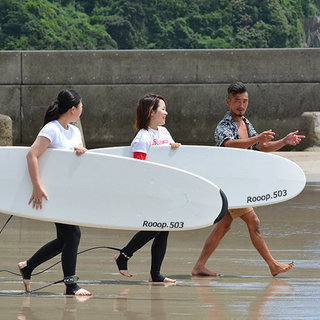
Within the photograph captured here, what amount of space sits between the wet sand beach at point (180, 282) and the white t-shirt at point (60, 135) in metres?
0.82

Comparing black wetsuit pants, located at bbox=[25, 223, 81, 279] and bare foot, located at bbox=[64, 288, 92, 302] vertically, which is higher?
black wetsuit pants, located at bbox=[25, 223, 81, 279]

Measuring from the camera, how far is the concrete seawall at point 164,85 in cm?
1819

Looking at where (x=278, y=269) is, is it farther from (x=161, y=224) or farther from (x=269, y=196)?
(x=161, y=224)

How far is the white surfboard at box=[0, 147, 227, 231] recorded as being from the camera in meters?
5.37

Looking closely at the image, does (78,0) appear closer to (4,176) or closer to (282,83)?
(282,83)

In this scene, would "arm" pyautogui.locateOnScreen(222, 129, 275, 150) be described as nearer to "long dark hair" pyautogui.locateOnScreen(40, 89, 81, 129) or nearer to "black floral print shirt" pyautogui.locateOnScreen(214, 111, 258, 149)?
"black floral print shirt" pyautogui.locateOnScreen(214, 111, 258, 149)

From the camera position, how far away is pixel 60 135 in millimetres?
5328

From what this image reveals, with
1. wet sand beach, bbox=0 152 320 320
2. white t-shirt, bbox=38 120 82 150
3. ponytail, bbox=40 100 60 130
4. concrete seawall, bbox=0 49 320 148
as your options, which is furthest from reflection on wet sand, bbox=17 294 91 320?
concrete seawall, bbox=0 49 320 148

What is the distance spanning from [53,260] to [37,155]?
1.38m

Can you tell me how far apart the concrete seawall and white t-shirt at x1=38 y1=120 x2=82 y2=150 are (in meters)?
12.8

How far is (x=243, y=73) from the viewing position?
18.2 meters

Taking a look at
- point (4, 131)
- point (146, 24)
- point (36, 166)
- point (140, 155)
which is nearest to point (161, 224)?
point (140, 155)

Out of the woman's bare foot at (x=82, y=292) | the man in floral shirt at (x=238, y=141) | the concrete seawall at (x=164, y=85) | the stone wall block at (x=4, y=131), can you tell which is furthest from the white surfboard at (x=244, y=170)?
the concrete seawall at (x=164, y=85)

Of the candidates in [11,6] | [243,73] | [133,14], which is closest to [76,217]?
[243,73]
